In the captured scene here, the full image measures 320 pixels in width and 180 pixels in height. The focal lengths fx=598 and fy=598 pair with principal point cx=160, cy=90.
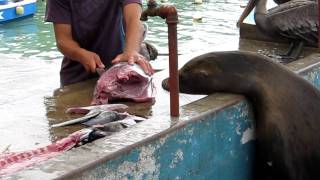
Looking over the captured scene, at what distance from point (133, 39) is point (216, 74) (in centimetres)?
55

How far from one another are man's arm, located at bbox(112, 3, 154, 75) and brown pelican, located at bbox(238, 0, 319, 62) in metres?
2.27

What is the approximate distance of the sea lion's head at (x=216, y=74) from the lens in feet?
11.7

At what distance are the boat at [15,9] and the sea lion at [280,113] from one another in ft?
46.8

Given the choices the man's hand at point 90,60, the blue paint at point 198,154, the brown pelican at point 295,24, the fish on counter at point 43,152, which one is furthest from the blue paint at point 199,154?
the brown pelican at point 295,24

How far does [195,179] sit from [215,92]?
2.33 feet

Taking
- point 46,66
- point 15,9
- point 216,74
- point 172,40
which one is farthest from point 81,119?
point 15,9

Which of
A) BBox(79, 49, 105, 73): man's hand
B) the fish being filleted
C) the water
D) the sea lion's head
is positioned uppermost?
BBox(79, 49, 105, 73): man's hand

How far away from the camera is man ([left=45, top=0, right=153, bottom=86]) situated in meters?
3.58

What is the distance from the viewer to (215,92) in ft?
11.8

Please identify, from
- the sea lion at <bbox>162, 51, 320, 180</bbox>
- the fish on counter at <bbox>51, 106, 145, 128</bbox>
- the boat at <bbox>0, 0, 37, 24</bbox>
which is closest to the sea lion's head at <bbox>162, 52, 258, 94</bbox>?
the sea lion at <bbox>162, 51, 320, 180</bbox>

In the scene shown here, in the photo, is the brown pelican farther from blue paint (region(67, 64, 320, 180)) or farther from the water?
blue paint (region(67, 64, 320, 180))

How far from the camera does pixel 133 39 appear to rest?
3.54m

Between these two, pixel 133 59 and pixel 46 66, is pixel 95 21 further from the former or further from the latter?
pixel 46 66

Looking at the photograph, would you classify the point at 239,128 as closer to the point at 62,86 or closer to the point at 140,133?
the point at 140,133
